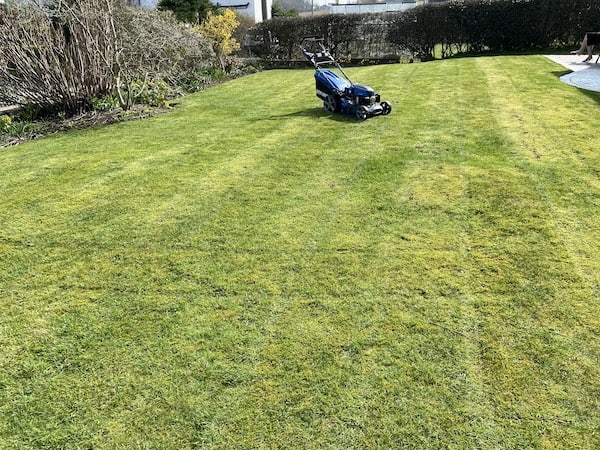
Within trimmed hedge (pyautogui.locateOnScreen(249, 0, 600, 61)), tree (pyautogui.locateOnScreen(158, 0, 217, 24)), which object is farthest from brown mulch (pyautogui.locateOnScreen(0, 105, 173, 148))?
trimmed hedge (pyautogui.locateOnScreen(249, 0, 600, 61))

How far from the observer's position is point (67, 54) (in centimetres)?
830

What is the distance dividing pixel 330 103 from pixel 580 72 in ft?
20.7

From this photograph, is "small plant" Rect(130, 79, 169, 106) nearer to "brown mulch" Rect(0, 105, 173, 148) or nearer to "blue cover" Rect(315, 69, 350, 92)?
"brown mulch" Rect(0, 105, 173, 148)

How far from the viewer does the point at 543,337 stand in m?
2.75

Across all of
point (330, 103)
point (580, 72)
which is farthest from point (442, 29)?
point (330, 103)

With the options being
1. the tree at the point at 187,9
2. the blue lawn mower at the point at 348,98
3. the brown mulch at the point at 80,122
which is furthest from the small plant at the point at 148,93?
the tree at the point at 187,9

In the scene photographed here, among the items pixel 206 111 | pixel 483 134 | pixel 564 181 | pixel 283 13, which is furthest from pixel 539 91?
pixel 283 13

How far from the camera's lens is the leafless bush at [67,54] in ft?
26.6

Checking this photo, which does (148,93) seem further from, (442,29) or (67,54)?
(442,29)

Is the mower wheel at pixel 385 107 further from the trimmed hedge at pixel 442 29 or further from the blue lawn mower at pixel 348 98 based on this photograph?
the trimmed hedge at pixel 442 29

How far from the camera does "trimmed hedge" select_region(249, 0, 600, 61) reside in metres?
14.6

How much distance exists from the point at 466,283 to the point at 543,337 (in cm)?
66

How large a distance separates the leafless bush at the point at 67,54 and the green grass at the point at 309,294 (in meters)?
2.83

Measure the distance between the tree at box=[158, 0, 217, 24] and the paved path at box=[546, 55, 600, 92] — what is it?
37.5ft
